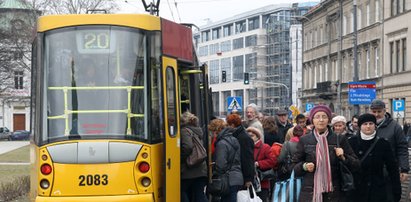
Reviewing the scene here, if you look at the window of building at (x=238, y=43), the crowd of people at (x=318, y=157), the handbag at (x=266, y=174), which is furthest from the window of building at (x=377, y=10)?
the window of building at (x=238, y=43)

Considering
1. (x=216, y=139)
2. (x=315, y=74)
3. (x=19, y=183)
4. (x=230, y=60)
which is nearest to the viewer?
(x=216, y=139)

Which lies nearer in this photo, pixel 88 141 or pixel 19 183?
pixel 88 141

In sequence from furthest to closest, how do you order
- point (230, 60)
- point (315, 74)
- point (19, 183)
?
point (230, 60) → point (315, 74) → point (19, 183)

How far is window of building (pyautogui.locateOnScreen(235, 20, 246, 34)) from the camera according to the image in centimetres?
13200

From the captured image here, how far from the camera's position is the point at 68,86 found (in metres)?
9.74

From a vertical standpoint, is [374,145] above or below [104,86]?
below

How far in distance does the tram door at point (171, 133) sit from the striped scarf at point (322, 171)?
2.87 meters

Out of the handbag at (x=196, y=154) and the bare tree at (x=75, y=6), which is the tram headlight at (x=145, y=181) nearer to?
the handbag at (x=196, y=154)

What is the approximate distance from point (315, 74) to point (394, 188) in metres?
71.6

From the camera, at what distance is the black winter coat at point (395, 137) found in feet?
32.7

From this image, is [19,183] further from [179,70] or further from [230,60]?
[230,60]

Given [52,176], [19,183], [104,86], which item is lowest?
[19,183]

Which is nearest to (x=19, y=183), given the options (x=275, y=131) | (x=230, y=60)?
(x=275, y=131)

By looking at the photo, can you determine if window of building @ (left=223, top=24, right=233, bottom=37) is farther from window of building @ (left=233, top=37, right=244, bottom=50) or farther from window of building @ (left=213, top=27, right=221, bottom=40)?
window of building @ (left=233, top=37, right=244, bottom=50)
